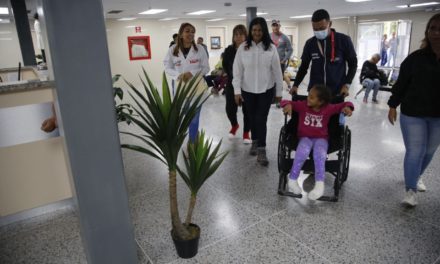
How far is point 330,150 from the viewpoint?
2668mm

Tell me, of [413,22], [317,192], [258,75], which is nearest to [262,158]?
[258,75]

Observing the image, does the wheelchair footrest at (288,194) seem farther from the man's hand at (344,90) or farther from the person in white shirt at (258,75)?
the man's hand at (344,90)

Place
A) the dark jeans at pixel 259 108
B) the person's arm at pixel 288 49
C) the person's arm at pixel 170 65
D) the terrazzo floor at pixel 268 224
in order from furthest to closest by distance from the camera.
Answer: the person's arm at pixel 288 49
the person's arm at pixel 170 65
the dark jeans at pixel 259 108
the terrazzo floor at pixel 268 224

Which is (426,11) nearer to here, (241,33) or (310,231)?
(241,33)

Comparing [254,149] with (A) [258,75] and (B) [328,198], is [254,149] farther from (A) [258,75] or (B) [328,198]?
(B) [328,198]

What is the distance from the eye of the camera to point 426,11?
474 inches

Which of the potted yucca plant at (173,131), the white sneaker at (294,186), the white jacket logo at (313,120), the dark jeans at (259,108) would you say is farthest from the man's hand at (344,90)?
the potted yucca plant at (173,131)

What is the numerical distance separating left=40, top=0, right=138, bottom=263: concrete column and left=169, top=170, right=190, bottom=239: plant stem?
266mm

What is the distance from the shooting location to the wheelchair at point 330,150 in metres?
2.57

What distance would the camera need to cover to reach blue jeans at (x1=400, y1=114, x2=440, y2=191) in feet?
7.63

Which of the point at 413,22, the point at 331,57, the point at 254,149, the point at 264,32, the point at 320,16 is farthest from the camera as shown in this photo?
the point at 413,22

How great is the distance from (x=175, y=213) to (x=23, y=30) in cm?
513

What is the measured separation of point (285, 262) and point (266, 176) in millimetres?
1262

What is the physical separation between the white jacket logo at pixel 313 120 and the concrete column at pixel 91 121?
5.46 ft
